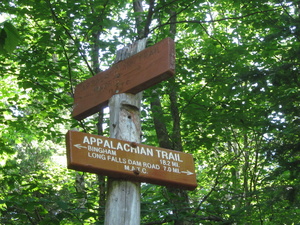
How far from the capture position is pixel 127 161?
2.80 m

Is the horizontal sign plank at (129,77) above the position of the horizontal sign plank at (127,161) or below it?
above

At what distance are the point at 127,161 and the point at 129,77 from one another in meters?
0.77

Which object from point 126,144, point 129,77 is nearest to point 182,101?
point 129,77

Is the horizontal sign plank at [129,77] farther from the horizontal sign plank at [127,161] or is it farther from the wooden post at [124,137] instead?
the horizontal sign plank at [127,161]

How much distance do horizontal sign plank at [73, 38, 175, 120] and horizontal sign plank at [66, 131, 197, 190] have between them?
56 cm

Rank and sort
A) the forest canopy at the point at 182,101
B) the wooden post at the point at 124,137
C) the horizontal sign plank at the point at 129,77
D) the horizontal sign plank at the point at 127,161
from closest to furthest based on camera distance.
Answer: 1. the horizontal sign plank at the point at 127,161
2. the wooden post at the point at 124,137
3. the horizontal sign plank at the point at 129,77
4. the forest canopy at the point at 182,101

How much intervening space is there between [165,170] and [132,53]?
1.12 meters

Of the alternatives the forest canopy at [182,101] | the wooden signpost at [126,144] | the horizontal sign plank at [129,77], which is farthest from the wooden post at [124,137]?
the forest canopy at [182,101]

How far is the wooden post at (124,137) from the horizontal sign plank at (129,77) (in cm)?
11

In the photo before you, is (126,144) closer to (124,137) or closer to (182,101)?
(124,137)

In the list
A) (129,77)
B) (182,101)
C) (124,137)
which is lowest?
(124,137)

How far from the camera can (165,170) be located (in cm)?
293

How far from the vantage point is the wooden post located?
9.18 ft

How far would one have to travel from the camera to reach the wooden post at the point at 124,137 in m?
2.80
